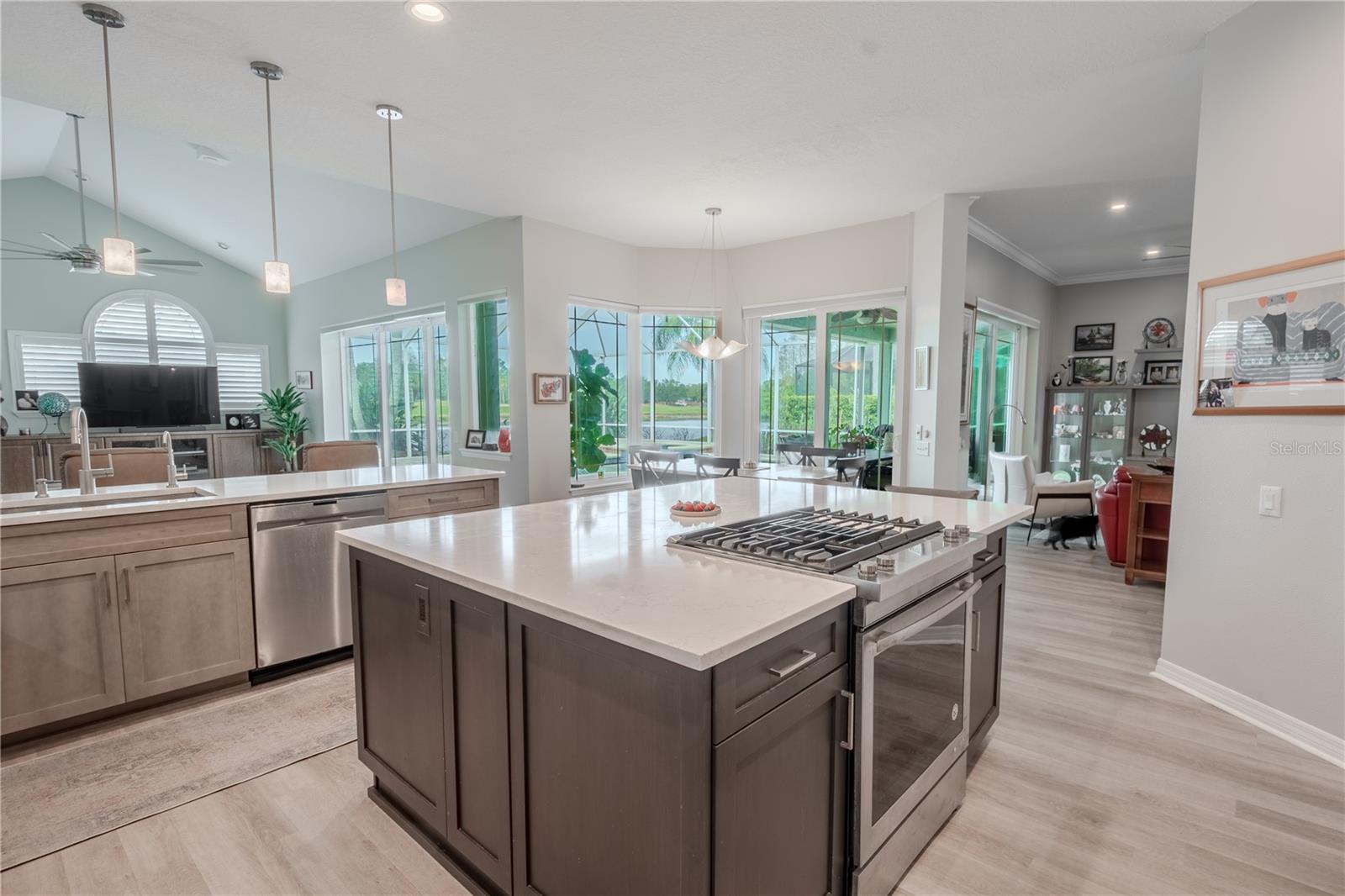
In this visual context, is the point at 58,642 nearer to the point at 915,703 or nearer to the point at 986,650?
A: the point at 915,703

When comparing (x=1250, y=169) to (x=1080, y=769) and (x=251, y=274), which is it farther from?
(x=251, y=274)

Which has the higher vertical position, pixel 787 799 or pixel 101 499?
pixel 101 499

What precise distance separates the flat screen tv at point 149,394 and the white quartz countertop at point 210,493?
5.86 m

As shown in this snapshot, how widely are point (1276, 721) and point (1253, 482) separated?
3.25 ft

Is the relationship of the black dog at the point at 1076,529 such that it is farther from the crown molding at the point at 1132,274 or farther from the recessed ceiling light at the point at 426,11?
the recessed ceiling light at the point at 426,11

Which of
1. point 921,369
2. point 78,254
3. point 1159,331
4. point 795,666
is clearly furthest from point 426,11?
point 1159,331

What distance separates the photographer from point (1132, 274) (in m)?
7.49

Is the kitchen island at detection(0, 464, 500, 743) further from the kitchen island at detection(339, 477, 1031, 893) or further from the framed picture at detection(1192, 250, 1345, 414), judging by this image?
the framed picture at detection(1192, 250, 1345, 414)

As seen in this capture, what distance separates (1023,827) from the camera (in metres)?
1.90

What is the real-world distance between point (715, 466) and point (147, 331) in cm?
809

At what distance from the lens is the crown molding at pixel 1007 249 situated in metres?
5.57

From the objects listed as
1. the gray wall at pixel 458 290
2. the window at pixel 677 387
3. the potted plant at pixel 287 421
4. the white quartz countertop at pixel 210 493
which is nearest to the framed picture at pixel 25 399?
the potted plant at pixel 287 421

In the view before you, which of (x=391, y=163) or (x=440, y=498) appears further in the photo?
(x=391, y=163)

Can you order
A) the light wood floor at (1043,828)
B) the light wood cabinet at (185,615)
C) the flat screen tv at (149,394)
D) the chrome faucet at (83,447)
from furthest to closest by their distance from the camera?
1. the flat screen tv at (149,394)
2. the chrome faucet at (83,447)
3. the light wood cabinet at (185,615)
4. the light wood floor at (1043,828)
